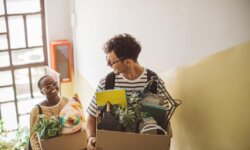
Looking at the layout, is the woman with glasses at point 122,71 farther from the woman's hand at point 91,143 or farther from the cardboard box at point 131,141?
the cardboard box at point 131,141

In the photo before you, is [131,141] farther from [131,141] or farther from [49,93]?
[49,93]

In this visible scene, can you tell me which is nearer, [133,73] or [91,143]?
[91,143]

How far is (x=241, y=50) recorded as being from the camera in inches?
71.5

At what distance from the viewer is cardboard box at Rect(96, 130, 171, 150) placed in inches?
69.8

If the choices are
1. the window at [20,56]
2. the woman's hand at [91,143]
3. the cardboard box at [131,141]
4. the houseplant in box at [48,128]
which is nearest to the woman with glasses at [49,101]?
the houseplant in box at [48,128]

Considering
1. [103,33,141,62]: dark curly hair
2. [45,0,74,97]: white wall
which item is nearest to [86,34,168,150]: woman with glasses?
[103,33,141,62]: dark curly hair

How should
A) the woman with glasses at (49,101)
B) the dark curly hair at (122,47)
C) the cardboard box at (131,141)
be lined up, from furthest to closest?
1. the woman with glasses at (49,101)
2. the dark curly hair at (122,47)
3. the cardboard box at (131,141)

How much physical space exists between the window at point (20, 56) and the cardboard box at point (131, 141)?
281cm

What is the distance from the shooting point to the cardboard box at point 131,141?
177 centimetres

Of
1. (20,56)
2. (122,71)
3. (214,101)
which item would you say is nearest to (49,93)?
(122,71)

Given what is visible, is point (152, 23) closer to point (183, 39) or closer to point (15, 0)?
point (183, 39)

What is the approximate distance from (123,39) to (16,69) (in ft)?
8.55

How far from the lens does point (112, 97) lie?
196cm

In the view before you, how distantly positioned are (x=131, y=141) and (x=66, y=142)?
1.88ft
